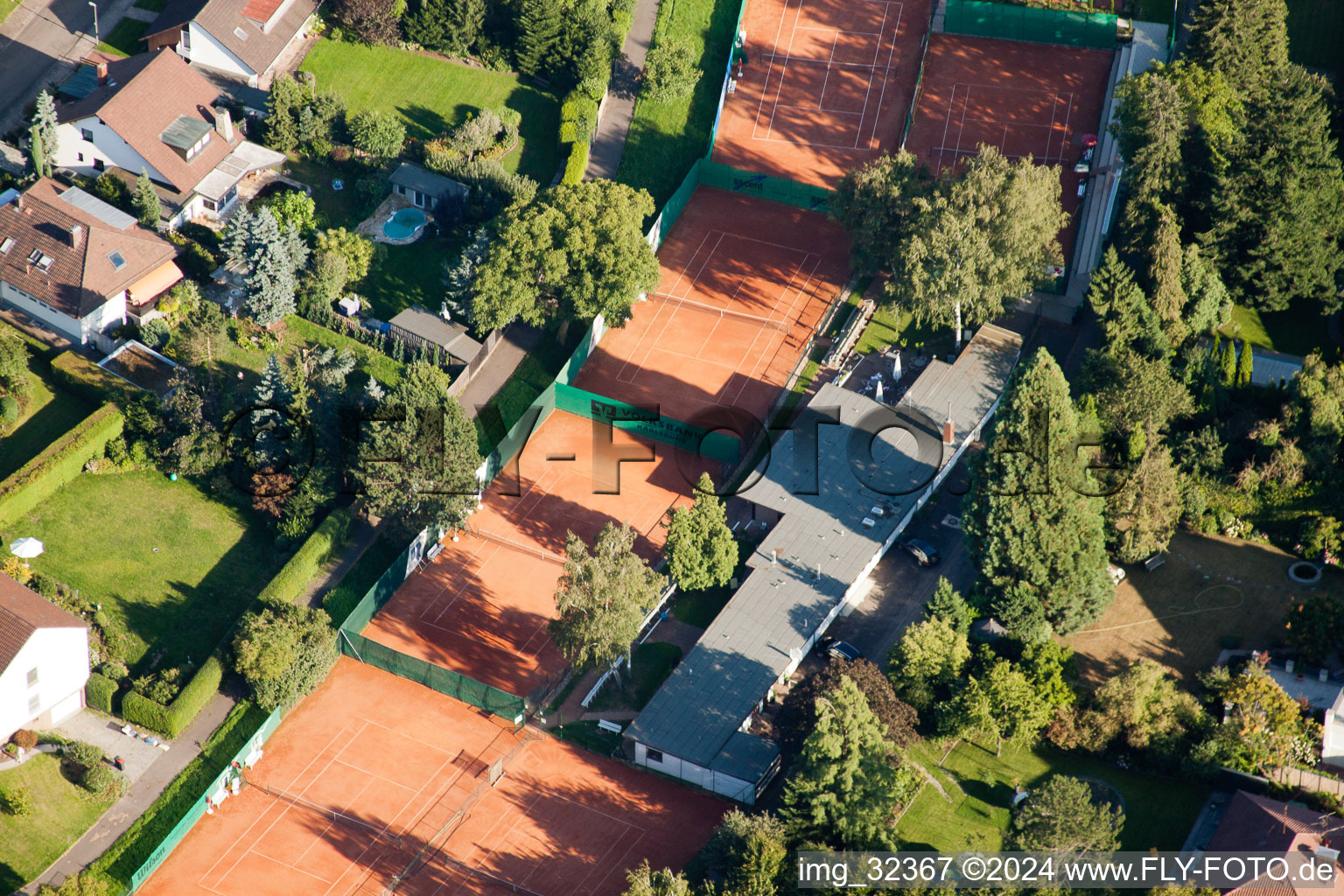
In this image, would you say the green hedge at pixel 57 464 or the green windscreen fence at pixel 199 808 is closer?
the green windscreen fence at pixel 199 808

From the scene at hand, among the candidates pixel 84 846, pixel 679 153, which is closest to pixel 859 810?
pixel 84 846

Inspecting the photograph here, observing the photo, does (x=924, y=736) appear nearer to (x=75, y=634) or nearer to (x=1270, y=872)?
(x=1270, y=872)

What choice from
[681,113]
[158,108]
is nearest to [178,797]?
[158,108]

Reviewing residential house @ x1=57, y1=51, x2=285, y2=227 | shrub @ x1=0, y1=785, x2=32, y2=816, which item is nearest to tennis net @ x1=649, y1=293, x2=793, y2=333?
residential house @ x1=57, y1=51, x2=285, y2=227

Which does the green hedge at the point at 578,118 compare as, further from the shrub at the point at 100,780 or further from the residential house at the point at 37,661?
the shrub at the point at 100,780

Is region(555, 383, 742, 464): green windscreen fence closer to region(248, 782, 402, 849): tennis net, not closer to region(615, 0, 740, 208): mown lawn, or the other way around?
region(615, 0, 740, 208): mown lawn

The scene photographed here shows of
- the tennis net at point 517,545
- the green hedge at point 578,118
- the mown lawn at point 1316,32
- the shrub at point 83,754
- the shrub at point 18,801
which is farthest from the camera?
the mown lawn at point 1316,32

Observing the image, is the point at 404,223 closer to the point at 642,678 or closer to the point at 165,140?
the point at 165,140

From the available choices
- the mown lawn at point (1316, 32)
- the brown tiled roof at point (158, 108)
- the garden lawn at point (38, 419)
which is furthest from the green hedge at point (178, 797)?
the mown lawn at point (1316, 32)
